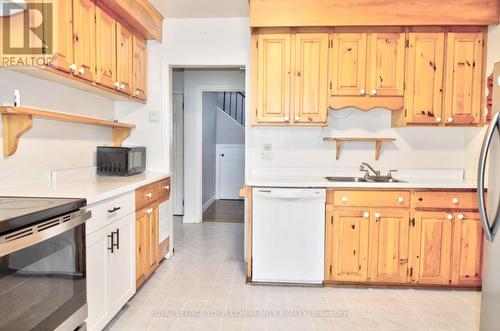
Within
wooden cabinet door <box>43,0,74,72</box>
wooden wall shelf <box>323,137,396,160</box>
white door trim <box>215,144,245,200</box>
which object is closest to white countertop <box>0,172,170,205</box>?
wooden cabinet door <box>43,0,74,72</box>

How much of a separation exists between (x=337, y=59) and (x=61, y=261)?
259cm

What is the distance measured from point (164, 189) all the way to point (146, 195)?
1.71 ft

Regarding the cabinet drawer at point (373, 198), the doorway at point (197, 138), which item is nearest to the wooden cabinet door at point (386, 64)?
the cabinet drawer at point (373, 198)

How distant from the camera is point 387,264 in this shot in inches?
113

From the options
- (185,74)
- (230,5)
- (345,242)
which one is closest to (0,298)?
(345,242)

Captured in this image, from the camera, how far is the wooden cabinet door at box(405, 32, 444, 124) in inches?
118

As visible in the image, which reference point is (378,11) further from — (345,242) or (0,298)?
(0,298)

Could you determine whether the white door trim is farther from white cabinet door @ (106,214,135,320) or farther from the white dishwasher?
white cabinet door @ (106,214,135,320)

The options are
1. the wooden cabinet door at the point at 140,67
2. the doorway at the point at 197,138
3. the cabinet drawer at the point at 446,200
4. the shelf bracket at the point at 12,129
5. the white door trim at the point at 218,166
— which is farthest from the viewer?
the white door trim at the point at 218,166

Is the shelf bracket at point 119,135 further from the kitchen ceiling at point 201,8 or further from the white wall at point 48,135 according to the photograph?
the kitchen ceiling at point 201,8

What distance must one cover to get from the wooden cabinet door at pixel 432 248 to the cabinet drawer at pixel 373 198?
180 millimetres

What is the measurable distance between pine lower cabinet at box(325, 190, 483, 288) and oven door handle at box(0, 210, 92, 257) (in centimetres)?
192

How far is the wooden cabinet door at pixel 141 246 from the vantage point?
264cm

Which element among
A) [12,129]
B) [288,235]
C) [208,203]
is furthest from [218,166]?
[12,129]
